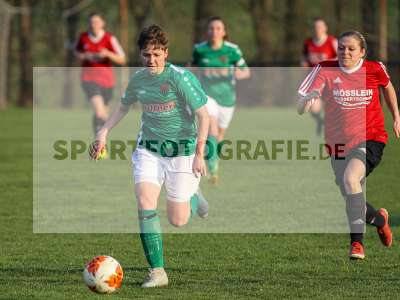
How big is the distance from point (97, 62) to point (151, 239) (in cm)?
1155

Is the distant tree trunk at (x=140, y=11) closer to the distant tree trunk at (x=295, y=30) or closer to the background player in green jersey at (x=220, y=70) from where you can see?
the distant tree trunk at (x=295, y=30)

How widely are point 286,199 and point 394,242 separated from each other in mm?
3536

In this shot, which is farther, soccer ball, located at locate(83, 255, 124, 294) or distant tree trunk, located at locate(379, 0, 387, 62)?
distant tree trunk, located at locate(379, 0, 387, 62)

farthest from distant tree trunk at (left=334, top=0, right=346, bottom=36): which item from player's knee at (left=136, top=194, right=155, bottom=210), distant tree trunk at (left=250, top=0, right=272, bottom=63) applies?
player's knee at (left=136, top=194, right=155, bottom=210)

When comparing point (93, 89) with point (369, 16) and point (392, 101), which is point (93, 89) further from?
point (369, 16)

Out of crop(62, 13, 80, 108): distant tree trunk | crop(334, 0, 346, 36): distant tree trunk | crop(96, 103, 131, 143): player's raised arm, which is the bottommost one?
crop(96, 103, 131, 143): player's raised arm

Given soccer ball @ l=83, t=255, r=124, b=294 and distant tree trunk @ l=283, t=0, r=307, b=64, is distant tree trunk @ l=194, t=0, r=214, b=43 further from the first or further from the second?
soccer ball @ l=83, t=255, r=124, b=294

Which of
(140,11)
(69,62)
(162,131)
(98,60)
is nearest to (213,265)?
(162,131)

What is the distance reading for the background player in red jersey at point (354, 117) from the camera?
8414mm

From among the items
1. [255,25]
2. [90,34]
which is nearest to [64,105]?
[255,25]

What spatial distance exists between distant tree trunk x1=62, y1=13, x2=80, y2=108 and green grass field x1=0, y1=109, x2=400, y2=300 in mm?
40854

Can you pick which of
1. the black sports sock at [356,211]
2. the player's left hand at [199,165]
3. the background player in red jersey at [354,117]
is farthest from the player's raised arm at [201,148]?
the black sports sock at [356,211]

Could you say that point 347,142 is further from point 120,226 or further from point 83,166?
point 83,166

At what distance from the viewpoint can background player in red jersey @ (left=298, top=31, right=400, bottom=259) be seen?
8.41 m
